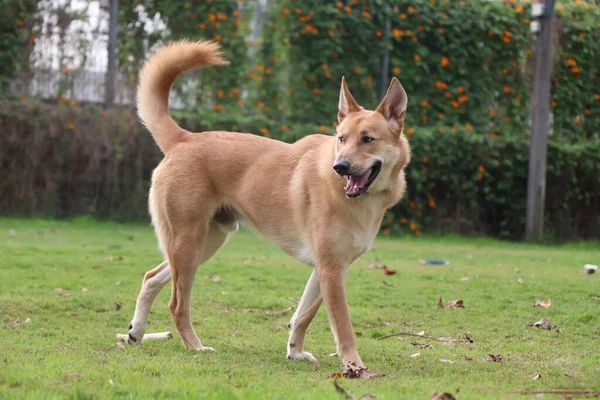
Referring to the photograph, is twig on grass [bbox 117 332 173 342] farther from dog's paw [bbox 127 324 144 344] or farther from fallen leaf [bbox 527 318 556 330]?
fallen leaf [bbox 527 318 556 330]

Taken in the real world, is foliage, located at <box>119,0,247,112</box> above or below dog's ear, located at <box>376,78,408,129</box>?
above

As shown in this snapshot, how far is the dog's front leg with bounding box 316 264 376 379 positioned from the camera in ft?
15.4

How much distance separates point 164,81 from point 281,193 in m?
1.31

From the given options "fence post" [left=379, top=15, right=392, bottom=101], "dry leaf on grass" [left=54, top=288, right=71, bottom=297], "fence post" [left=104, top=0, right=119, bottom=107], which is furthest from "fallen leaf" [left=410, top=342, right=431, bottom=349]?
"fence post" [left=379, top=15, right=392, bottom=101]

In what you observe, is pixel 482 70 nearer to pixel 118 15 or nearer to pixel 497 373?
pixel 118 15

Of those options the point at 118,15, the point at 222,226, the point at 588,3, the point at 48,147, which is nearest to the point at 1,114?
the point at 48,147

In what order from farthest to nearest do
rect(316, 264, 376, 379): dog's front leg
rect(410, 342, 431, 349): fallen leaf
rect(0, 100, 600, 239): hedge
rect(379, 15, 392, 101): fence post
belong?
rect(379, 15, 392, 101): fence post < rect(0, 100, 600, 239): hedge < rect(410, 342, 431, 349): fallen leaf < rect(316, 264, 376, 379): dog's front leg

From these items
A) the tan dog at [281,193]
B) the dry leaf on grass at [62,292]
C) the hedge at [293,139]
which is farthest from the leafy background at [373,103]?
the tan dog at [281,193]

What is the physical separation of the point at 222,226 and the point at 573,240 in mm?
10602

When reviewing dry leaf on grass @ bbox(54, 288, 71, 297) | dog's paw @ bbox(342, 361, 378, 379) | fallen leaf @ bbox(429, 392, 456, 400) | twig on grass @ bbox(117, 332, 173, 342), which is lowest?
dry leaf on grass @ bbox(54, 288, 71, 297)

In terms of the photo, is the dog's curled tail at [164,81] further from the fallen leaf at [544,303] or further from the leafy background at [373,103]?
the leafy background at [373,103]

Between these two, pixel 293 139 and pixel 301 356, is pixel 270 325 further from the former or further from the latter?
pixel 293 139

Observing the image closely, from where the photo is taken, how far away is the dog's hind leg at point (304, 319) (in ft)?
16.9

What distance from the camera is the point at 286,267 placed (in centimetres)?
921
